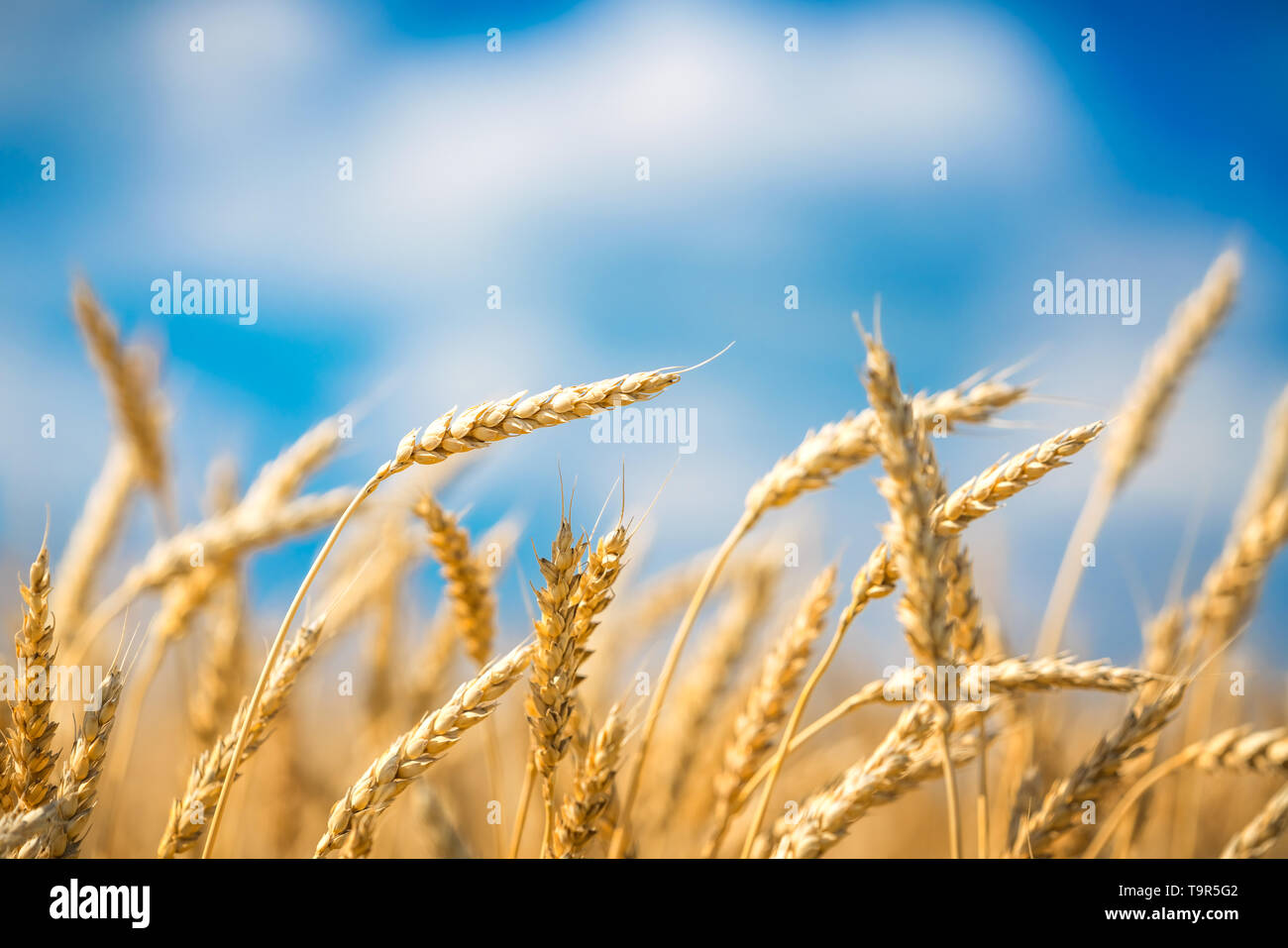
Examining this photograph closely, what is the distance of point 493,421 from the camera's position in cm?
121

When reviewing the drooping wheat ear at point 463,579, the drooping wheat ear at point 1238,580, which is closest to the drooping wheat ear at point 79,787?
the drooping wheat ear at point 463,579

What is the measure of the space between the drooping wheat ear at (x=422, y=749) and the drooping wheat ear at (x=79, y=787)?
1.25 ft

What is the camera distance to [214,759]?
4.40 feet

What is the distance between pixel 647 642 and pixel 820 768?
925mm

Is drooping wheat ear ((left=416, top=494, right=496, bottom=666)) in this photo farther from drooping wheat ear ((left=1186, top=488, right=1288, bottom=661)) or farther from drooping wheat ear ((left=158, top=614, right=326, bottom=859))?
drooping wheat ear ((left=1186, top=488, right=1288, bottom=661))

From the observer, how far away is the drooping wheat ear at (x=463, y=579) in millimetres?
1674

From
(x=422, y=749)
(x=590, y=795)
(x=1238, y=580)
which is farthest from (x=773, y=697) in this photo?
(x=1238, y=580)

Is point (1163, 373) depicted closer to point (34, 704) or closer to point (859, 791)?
point (859, 791)

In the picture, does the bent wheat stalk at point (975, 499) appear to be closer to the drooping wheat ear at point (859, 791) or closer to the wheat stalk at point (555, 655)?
the drooping wheat ear at point (859, 791)

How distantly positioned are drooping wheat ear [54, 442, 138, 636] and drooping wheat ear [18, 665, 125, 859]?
1.49m

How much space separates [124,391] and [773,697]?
2659 mm
